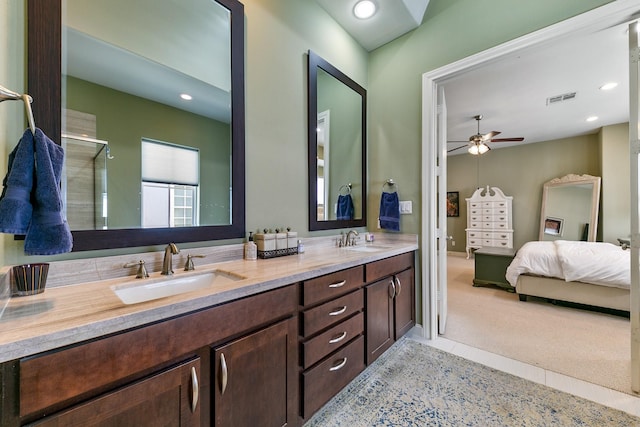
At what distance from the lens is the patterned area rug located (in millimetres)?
1407

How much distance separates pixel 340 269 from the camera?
1.49 meters

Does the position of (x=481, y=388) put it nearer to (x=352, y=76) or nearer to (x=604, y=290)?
(x=604, y=290)

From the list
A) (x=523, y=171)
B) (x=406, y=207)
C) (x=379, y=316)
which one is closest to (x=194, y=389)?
(x=379, y=316)

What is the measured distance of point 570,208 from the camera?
5.20 m

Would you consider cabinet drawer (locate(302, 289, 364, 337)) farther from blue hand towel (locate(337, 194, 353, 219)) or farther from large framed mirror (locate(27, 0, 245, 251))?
blue hand towel (locate(337, 194, 353, 219))

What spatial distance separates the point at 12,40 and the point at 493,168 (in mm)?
7568

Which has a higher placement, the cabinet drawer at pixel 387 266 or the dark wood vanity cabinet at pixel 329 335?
the cabinet drawer at pixel 387 266

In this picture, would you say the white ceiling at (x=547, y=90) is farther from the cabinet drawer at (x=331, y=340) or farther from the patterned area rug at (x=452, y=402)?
the patterned area rug at (x=452, y=402)

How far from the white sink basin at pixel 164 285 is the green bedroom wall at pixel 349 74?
0.74 ft

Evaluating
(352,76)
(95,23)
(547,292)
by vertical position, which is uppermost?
(352,76)

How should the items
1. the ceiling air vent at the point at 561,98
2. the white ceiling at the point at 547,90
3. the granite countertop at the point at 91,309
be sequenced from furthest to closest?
the ceiling air vent at the point at 561,98, the white ceiling at the point at 547,90, the granite countertop at the point at 91,309

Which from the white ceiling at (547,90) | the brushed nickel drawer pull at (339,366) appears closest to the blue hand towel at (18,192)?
the brushed nickel drawer pull at (339,366)

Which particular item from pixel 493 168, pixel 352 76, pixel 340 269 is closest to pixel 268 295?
pixel 340 269

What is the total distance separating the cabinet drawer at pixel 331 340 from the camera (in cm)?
128
